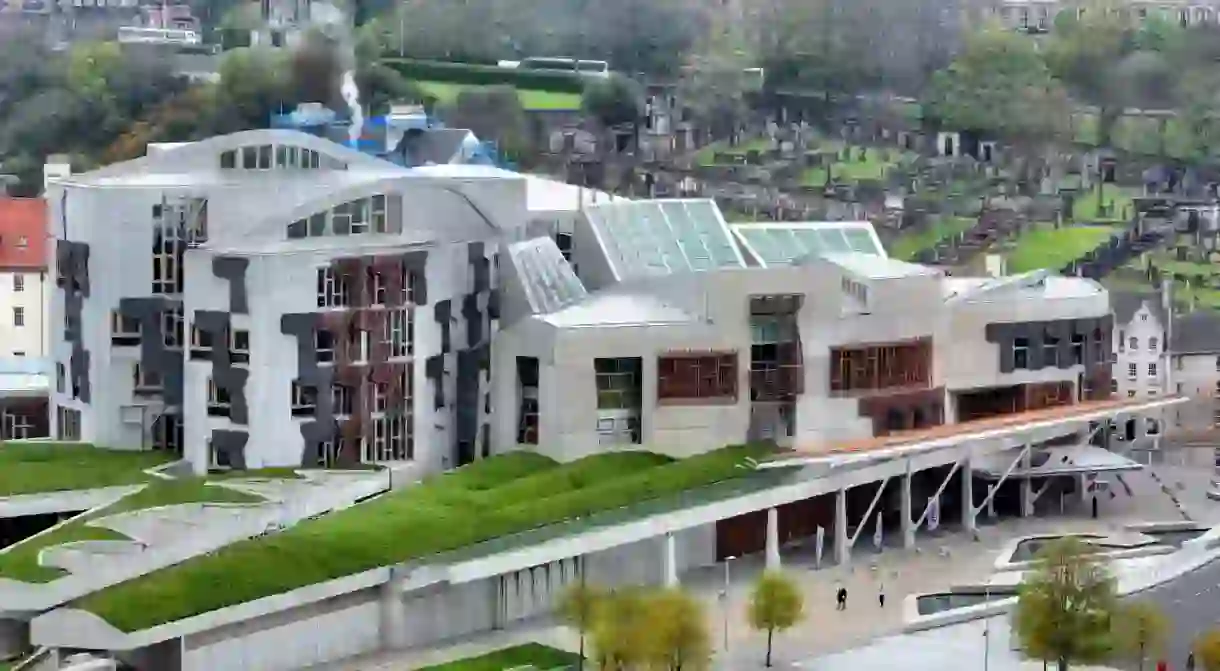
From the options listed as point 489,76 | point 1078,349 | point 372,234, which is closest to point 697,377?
point 372,234

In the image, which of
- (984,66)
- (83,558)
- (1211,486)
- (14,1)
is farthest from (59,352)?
(14,1)

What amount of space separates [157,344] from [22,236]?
48.5 ft

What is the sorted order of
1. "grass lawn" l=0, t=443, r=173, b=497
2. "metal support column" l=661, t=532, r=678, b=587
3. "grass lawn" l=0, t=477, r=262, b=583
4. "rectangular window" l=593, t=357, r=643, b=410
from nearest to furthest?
1. "grass lawn" l=0, t=477, r=262, b=583
2. "metal support column" l=661, t=532, r=678, b=587
3. "grass lawn" l=0, t=443, r=173, b=497
4. "rectangular window" l=593, t=357, r=643, b=410

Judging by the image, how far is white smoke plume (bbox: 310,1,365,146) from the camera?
8588 centimetres

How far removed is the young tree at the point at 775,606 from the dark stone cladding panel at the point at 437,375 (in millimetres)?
10959

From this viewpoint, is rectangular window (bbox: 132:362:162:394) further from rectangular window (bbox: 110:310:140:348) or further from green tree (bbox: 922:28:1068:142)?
green tree (bbox: 922:28:1068:142)

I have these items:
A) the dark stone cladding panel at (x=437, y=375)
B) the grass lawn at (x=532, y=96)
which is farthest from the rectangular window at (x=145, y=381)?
the grass lawn at (x=532, y=96)

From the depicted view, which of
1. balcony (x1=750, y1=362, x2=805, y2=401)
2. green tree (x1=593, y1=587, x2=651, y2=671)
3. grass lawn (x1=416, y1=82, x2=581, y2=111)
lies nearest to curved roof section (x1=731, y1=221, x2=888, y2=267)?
balcony (x1=750, y1=362, x2=805, y2=401)

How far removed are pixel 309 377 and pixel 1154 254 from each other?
41049 millimetres

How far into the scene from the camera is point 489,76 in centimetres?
11762

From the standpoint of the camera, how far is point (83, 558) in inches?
1597

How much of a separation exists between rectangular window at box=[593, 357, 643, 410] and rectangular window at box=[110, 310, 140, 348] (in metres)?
8.94

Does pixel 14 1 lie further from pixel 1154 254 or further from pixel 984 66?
pixel 1154 254

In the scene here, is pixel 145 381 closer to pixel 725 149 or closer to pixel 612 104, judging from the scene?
pixel 725 149
